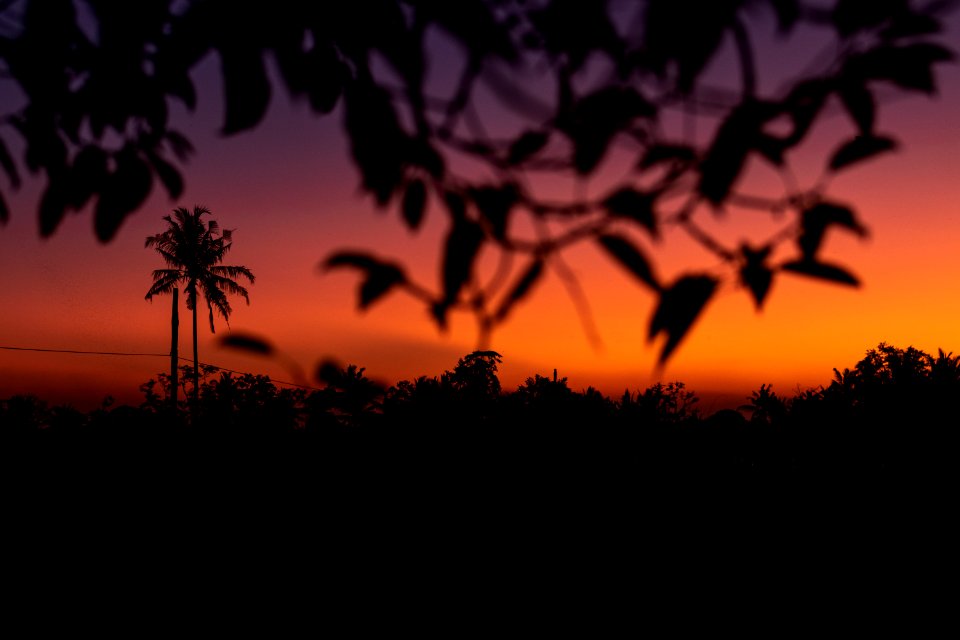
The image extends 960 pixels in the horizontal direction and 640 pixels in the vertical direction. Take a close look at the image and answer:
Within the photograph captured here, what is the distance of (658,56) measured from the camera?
1.11m

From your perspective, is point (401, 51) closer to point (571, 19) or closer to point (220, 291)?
point (571, 19)

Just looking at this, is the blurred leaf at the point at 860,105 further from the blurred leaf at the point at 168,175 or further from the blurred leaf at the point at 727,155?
the blurred leaf at the point at 168,175

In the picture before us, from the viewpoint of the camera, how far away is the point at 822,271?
1090 millimetres

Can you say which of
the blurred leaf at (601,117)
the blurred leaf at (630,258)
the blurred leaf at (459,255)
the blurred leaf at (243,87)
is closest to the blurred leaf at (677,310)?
the blurred leaf at (630,258)

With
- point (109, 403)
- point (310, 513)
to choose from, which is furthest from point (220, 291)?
point (310, 513)

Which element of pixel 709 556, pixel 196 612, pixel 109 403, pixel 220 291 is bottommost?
pixel 196 612

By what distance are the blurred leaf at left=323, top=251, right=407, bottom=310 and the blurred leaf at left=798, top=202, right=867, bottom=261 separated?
27.9 inches

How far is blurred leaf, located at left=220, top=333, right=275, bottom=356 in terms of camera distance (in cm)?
106

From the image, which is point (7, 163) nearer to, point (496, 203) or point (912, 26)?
point (496, 203)

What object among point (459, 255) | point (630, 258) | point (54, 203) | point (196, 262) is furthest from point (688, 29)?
point (196, 262)

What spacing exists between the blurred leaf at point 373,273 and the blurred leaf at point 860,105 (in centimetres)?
92

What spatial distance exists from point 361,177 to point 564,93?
528 mm

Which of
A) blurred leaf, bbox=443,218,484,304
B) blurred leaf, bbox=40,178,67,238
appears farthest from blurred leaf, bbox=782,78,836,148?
blurred leaf, bbox=40,178,67,238

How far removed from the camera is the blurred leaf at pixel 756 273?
1155 millimetres
